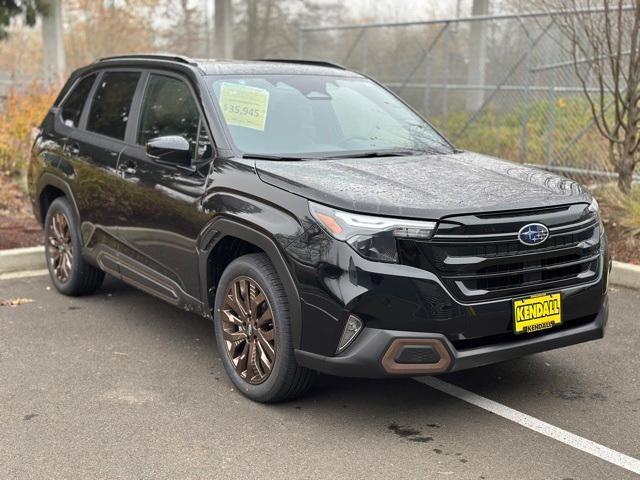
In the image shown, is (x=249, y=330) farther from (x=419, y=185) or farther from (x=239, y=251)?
(x=419, y=185)

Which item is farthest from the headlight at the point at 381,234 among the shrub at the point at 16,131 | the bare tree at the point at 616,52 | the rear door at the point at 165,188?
the shrub at the point at 16,131

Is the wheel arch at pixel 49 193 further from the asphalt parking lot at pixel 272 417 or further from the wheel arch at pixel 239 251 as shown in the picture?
the wheel arch at pixel 239 251

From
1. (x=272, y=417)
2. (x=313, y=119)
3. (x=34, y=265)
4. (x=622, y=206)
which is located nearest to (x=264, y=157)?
(x=313, y=119)

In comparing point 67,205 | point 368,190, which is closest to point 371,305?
point 368,190

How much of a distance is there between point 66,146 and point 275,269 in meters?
2.83

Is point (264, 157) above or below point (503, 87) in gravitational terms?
below

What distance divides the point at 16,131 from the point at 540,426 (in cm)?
819

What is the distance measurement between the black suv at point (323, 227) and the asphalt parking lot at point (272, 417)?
13.0 inches

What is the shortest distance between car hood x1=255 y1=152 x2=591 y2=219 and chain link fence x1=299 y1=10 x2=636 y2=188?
4.72 m

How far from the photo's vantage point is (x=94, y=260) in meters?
5.80

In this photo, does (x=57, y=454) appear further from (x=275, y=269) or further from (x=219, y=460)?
(x=275, y=269)

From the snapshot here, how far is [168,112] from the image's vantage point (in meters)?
5.14

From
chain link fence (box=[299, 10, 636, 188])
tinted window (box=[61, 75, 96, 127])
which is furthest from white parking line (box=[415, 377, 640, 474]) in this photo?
chain link fence (box=[299, 10, 636, 188])

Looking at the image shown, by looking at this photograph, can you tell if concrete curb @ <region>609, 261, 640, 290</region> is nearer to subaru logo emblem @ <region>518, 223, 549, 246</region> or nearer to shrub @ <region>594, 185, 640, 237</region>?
shrub @ <region>594, 185, 640, 237</region>
